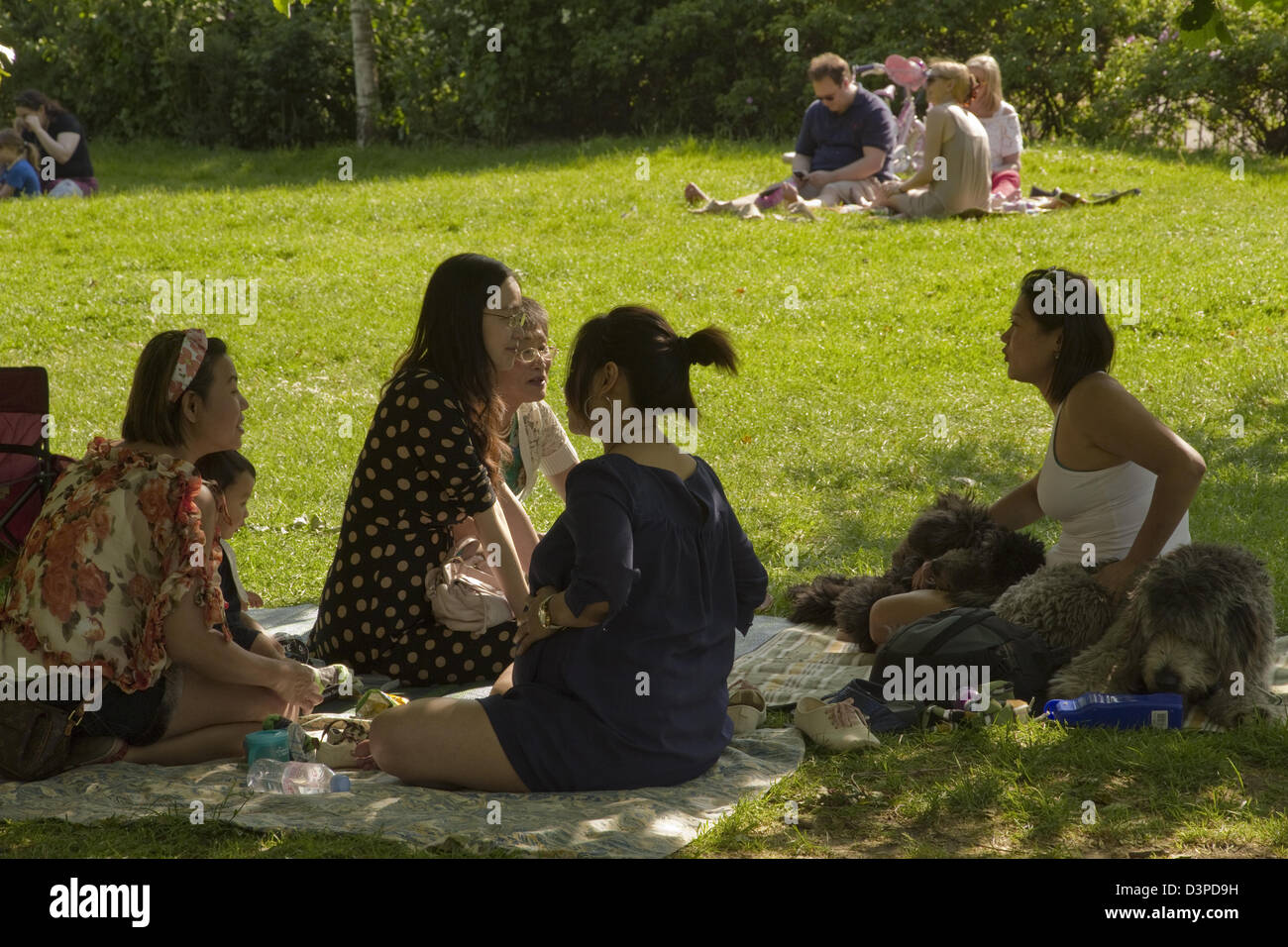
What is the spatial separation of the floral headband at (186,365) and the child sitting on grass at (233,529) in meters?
0.36

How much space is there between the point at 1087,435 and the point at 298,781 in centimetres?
301

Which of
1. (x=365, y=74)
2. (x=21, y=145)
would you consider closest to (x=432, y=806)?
(x=21, y=145)

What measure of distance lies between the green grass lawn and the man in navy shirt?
2.52 ft

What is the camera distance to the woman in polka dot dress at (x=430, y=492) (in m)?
4.88

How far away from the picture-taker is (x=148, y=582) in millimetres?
4207

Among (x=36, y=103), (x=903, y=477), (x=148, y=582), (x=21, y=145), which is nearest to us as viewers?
(x=148, y=582)

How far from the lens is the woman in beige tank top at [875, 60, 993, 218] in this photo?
1203 cm

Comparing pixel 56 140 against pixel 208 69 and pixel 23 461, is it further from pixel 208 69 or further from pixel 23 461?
pixel 23 461

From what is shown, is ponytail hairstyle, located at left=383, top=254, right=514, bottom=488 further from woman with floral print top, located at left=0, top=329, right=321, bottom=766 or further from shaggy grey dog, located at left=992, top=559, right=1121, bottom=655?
shaggy grey dog, located at left=992, top=559, right=1121, bottom=655

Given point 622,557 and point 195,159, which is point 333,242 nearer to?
point 195,159

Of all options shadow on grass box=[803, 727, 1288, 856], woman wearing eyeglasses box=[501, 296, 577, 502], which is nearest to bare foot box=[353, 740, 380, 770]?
shadow on grass box=[803, 727, 1288, 856]

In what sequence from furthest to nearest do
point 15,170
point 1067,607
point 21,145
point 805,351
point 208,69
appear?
point 208,69
point 21,145
point 15,170
point 805,351
point 1067,607

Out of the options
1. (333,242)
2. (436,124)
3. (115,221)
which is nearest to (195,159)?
(436,124)

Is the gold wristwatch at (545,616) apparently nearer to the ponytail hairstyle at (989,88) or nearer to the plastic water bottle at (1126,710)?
the plastic water bottle at (1126,710)
